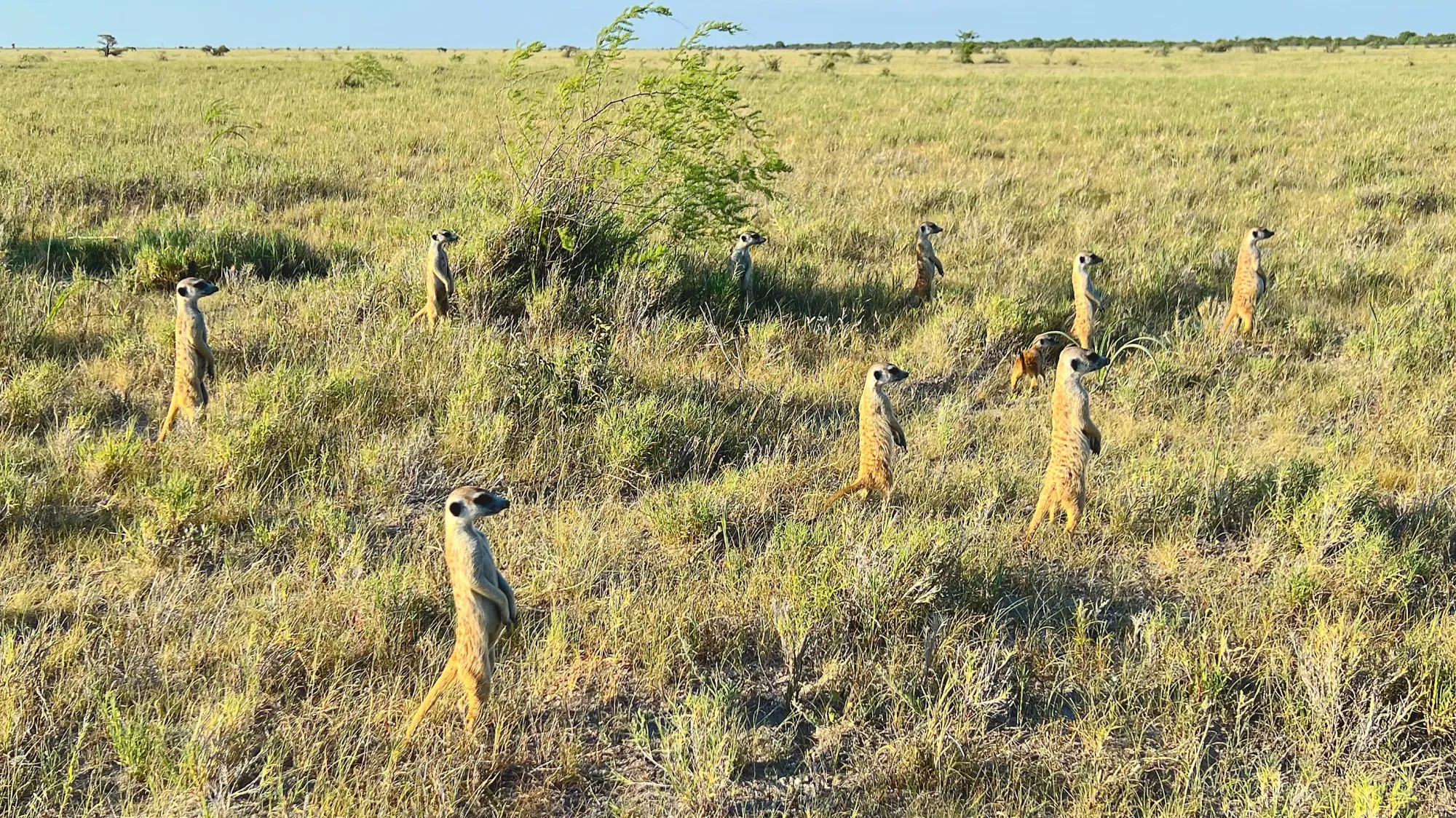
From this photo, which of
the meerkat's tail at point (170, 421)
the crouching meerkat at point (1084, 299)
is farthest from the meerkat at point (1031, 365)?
the meerkat's tail at point (170, 421)

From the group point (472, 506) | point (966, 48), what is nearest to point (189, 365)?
point (472, 506)

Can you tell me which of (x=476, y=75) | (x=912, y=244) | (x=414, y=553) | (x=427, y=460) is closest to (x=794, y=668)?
(x=414, y=553)

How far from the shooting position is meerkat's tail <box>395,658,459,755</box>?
8.28ft

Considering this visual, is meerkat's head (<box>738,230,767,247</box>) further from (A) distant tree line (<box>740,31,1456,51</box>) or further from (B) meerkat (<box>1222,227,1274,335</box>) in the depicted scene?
(A) distant tree line (<box>740,31,1456,51</box>)

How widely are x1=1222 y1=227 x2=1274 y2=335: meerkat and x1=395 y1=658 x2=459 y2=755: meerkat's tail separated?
6251 millimetres

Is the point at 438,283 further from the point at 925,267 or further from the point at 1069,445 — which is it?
the point at 1069,445

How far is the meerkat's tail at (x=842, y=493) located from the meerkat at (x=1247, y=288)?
4130 mm

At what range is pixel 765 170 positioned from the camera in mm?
6480

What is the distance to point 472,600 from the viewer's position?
8.09 feet

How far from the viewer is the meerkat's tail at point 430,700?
252 centimetres

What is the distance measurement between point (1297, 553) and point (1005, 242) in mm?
6035

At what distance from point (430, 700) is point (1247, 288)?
6.46 m

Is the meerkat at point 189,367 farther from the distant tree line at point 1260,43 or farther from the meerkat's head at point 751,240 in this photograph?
the distant tree line at point 1260,43

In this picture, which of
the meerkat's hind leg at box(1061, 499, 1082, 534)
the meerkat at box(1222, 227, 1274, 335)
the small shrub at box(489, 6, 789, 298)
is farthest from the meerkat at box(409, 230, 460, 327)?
the meerkat at box(1222, 227, 1274, 335)
